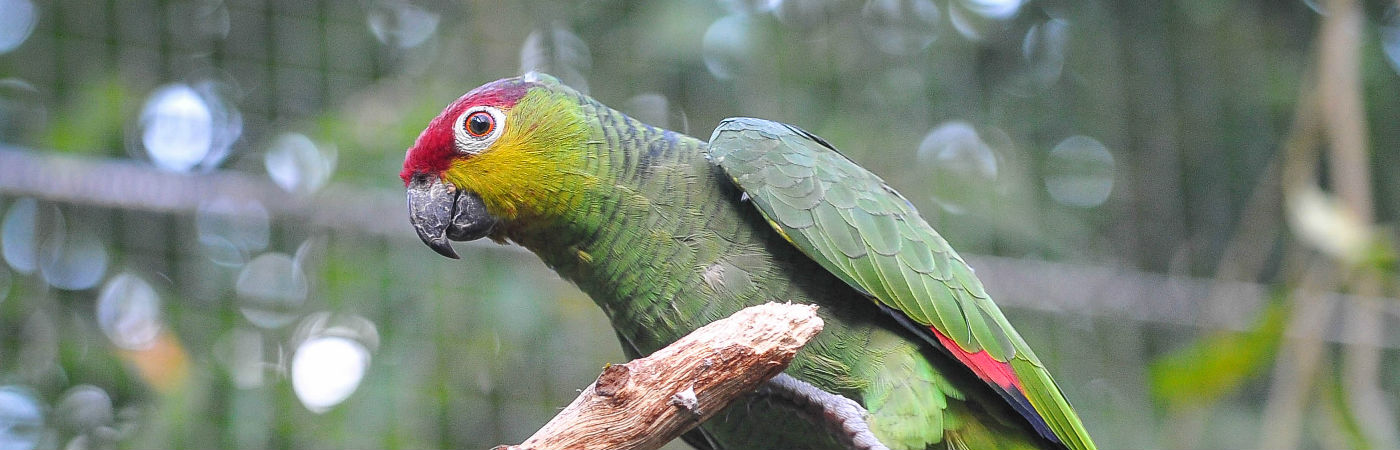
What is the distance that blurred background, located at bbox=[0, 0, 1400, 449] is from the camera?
291cm

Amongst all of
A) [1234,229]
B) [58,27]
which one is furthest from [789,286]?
[1234,229]

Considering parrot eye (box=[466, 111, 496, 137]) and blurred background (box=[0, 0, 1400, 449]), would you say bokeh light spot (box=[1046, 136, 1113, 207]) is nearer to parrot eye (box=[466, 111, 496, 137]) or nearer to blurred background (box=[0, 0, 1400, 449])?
blurred background (box=[0, 0, 1400, 449])

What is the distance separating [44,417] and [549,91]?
2.08m

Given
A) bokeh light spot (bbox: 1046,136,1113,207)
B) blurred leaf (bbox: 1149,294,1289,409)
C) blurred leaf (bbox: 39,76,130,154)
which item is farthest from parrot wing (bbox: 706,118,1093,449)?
bokeh light spot (bbox: 1046,136,1113,207)

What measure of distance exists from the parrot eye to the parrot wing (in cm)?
35

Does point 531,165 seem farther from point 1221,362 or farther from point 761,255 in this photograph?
point 1221,362

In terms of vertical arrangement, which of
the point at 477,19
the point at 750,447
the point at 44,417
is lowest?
the point at 750,447

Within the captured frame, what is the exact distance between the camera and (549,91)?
1.78 metres

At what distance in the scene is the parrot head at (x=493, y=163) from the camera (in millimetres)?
1669

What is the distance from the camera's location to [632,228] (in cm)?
164

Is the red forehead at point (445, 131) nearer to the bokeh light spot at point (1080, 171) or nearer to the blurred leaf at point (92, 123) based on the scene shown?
the blurred leaf at point (92, 123)

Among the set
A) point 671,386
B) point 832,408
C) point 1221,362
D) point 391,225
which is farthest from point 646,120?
point 671,386

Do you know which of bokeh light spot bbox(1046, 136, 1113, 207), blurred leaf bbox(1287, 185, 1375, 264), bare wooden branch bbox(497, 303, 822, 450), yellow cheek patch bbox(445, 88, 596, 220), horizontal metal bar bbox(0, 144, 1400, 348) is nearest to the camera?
bare wooden branch bbox(497, 303, 822, 450)

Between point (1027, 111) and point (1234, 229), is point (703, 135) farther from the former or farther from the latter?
point (1234, 229)
